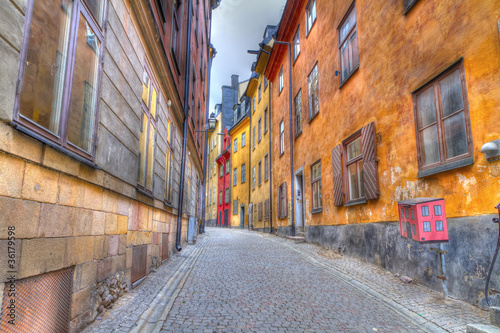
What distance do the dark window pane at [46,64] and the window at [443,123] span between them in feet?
16.1

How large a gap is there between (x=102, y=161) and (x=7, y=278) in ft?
6.04

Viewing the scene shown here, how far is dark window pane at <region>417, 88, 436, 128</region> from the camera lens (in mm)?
5449

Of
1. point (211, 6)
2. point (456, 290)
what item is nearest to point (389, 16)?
→ point (456, 290)

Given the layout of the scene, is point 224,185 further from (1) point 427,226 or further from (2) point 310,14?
(1) point 427,226

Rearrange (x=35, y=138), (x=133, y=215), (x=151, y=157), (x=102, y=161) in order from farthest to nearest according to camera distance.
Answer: (x=151, y=157) → (x=133, y=215) → (x=102, y=161) → (x=35, y=138)

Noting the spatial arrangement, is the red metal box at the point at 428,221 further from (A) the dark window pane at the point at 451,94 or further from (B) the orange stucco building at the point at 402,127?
(A) the dark window pane at the point at 451,94

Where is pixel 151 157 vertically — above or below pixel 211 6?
below

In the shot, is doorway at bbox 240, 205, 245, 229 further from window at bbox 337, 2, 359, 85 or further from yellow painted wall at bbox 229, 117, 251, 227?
window at bbox 337, 2, 359, 85

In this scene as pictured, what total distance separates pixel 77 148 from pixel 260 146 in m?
19.3

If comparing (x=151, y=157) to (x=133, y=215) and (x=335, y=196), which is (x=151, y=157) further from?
(x=335, y=196)

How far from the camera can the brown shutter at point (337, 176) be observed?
895 centimetres

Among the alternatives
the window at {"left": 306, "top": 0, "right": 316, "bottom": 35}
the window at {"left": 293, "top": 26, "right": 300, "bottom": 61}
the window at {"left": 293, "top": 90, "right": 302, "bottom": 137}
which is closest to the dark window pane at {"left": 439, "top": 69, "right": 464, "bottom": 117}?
the window at {"left": 306, "top": 0, "right": 316, "bottom": 35}

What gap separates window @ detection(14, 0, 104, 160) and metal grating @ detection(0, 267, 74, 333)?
1.11 meters

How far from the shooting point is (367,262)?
7184 mm
